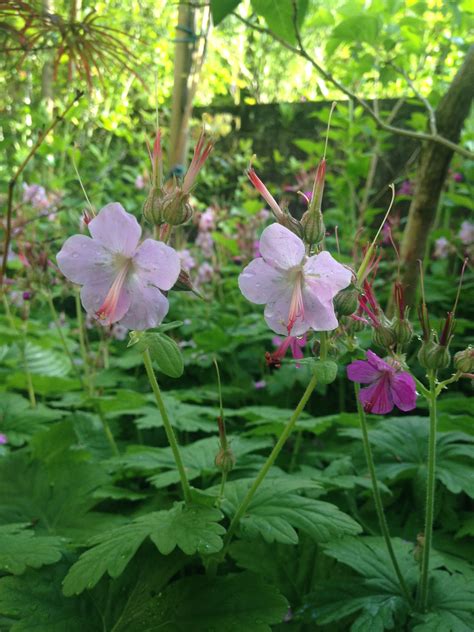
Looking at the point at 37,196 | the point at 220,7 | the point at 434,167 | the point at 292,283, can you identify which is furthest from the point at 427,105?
the point at 37,196

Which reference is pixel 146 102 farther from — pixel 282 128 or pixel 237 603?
pixel 237 603

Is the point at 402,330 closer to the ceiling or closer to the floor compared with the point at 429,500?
closer to the ceiling

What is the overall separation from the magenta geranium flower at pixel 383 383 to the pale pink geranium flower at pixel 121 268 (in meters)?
0.32

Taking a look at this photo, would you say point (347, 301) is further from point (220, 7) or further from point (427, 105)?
point (427, 105)

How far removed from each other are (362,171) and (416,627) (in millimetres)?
2719

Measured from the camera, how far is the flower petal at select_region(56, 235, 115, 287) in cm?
84

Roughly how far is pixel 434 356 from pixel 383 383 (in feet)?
0.29

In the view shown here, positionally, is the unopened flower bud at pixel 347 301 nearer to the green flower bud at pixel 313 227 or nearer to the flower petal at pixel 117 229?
the green flower bud at pixel 313 227

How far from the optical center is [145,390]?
2.72m

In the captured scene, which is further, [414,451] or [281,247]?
[414,451]

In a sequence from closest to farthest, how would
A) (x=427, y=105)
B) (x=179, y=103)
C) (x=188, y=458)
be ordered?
(x=188, y=458) < (x=427, y=105) < (x=179, y=103)

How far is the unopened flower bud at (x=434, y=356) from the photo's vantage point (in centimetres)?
90

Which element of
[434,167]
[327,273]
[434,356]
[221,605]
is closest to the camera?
[327,273]

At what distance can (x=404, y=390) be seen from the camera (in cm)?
93
